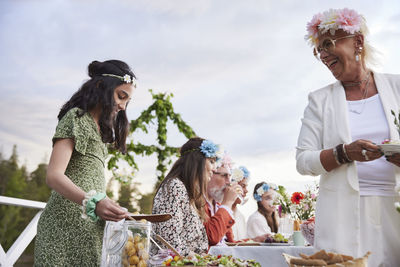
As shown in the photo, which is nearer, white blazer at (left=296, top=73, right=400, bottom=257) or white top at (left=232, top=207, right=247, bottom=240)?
white blazer at (left=296, top=73, right=400, bottom=257)

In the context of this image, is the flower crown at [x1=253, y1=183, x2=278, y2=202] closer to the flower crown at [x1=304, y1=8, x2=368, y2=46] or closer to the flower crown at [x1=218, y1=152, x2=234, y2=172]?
the flower crown at [x1=218, y1=152, x2=234, y2=172]

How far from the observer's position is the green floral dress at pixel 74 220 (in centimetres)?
156

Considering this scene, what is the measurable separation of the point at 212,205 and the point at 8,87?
7.27 m

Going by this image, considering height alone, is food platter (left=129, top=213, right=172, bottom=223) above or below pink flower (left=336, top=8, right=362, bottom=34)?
below

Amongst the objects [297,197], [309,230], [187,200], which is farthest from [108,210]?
[297,197]

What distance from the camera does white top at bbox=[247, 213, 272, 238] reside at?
5.04 m

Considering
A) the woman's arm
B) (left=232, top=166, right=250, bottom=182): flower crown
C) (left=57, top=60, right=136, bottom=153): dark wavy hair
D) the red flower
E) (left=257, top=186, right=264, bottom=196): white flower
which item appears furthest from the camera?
(left=257, top=186, right=264, bottom=196): white flower

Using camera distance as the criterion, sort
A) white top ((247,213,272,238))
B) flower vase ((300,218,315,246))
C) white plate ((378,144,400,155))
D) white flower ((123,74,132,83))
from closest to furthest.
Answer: white plate ((378,144,400,155)), white flower ((123,74,132,83)), flower vase ((300,218,315,246)), white top ((247,213,272,238))

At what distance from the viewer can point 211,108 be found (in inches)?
218

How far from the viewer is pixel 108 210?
4.75 ft

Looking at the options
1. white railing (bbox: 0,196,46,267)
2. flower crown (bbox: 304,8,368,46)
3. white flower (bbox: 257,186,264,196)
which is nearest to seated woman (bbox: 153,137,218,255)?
white railing (bbox: 0,196,46,267)

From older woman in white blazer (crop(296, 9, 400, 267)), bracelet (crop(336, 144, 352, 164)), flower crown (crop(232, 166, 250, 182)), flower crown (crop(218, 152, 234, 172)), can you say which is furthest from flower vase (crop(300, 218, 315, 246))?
flower crown (crop(232, 166, 250, 182))

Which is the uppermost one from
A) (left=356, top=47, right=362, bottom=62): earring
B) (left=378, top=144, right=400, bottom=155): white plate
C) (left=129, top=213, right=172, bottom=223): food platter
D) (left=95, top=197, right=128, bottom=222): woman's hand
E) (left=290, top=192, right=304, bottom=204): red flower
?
(left=356, top=47, right=362, bottom=62): earring

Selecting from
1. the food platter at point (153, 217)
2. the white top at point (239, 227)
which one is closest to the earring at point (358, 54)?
the food platter at point (153, 217)
